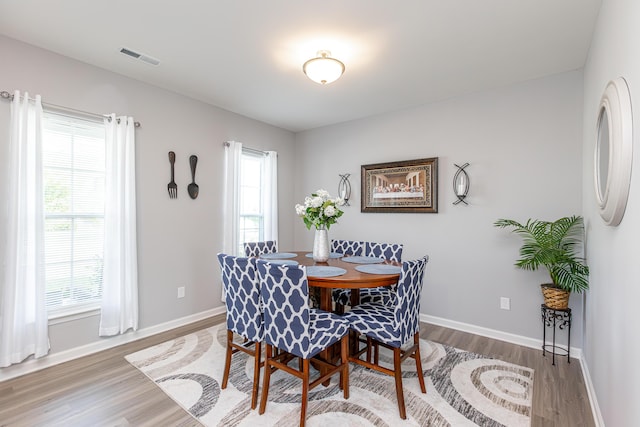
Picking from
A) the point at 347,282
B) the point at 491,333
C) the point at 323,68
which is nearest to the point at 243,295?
the point at 347,282

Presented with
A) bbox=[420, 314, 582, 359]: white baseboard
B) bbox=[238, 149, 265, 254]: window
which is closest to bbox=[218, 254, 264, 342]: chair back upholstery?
bbox=[238, 149, 265, 254]: window

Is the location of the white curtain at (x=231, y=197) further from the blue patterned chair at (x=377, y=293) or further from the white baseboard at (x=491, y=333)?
the white baseboard at (x=491, y=333)

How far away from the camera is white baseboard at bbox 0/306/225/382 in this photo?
8.03ft

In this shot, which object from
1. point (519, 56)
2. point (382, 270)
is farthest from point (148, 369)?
point (519, 56)

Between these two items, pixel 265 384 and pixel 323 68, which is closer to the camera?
pixel 265 384

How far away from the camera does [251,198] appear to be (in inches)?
173

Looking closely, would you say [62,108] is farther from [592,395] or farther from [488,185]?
[592,395]

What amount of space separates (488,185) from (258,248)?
2510 mm

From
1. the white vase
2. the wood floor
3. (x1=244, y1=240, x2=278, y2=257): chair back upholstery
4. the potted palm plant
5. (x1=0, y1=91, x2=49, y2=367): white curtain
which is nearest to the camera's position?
the wood floor

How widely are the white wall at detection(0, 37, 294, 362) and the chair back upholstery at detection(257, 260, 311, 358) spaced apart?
1.92m

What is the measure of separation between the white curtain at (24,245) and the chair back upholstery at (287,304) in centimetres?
193

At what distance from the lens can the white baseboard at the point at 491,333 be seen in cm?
300

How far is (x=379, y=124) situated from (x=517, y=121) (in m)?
1.56

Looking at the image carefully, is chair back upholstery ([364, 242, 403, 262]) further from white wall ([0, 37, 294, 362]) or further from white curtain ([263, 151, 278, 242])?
white wall ([0, 37, 294, 362])
